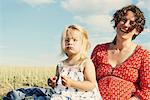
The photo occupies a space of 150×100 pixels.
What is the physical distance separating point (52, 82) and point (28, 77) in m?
10.9

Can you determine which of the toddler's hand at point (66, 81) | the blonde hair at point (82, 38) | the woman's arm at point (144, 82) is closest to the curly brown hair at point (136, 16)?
the woman's arm at point (144, 82)

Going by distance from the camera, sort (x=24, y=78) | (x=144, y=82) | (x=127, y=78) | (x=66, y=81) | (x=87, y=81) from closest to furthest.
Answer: (x=66, y=81) → (x=87, y=81) → (x=144, y=82) → (x=127, y=78) → (x=24, y=78)

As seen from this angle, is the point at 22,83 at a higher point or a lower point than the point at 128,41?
lower

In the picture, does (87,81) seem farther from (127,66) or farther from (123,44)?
(123,44)

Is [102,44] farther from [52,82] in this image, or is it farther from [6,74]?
[6,74]

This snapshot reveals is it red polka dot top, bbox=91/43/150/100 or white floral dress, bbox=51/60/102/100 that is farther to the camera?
red polka dot top, bbox=91/43/150/100

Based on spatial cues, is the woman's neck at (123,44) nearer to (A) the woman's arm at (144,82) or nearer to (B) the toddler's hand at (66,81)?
(A) the woman's arm at (144,82)

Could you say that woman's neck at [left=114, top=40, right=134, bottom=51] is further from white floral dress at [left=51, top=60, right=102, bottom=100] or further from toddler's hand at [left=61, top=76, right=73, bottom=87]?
toddler's hand at [left=61, top=76, right=73, bottom=87]

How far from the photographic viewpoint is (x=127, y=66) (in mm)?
5246

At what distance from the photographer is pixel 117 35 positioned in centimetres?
531

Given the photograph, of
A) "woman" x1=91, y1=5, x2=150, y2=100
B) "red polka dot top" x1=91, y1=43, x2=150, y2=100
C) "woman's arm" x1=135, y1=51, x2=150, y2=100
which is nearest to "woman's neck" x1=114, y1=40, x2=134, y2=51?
"woman" x1=91, y1=5, x2=150, y2=100

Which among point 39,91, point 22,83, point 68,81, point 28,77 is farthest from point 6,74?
point 68,81

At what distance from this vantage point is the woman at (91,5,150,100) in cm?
515

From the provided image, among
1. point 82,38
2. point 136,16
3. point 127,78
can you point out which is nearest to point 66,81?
point 82,38
